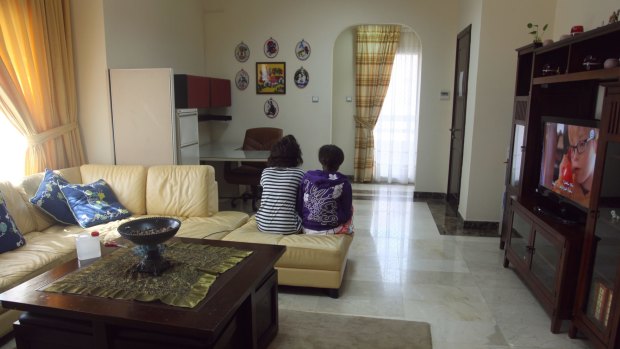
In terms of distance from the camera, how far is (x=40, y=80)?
3469mm

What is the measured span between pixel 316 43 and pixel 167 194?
10.8ft

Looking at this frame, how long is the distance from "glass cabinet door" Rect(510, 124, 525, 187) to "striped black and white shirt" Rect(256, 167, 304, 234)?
1.87 metres

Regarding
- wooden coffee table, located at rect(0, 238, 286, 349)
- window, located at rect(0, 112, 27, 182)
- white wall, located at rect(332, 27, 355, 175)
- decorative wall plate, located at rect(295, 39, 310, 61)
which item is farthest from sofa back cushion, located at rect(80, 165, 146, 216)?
white wall, located at rect(332, 27, 355, 175)

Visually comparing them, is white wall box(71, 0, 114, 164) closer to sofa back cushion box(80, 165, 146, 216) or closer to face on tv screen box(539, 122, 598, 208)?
sofa back cushion box(80, 165, 146, 216)

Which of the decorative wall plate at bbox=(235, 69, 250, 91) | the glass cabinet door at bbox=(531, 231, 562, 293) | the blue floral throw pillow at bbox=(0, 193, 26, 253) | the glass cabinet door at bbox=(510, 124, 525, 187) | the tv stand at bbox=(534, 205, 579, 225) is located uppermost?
the decorative wall plate at bbox=(235, 69, 250, 91)

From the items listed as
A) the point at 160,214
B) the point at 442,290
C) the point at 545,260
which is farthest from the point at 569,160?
the point at 160,214

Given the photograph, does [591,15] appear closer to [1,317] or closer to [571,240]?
[571,240]

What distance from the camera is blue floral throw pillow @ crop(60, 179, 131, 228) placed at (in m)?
3.18

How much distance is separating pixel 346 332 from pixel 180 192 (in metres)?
1.88

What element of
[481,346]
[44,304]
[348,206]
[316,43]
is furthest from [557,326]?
[316,43]

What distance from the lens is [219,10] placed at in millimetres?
5980

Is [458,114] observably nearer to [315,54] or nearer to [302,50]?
[315,54]

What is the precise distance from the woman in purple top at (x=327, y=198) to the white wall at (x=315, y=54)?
3.06m

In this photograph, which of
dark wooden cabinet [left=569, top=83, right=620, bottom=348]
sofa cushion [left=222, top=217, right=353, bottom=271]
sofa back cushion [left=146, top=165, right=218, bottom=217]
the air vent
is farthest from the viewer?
sofa back cushion [left=146, top=165, right=218, bottom=217]
